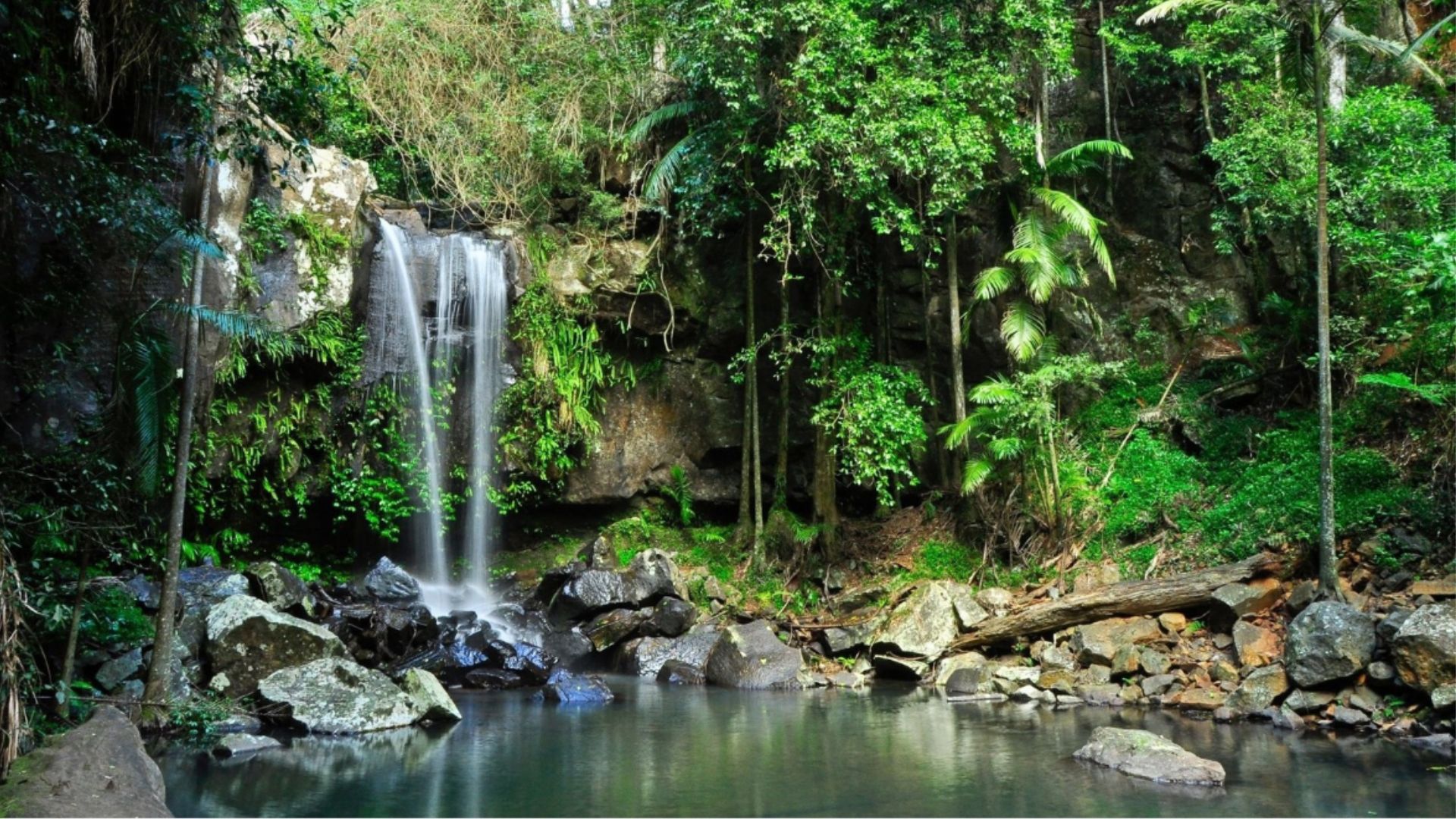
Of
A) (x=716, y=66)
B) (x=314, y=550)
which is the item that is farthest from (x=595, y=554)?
(x=716, y=66)

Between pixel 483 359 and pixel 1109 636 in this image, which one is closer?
pixel 1109 636

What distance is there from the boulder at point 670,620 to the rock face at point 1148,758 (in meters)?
6.81

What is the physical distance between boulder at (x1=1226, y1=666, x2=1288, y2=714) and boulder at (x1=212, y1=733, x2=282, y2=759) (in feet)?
28.8

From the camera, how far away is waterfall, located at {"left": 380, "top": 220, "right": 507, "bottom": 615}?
15.4 meters

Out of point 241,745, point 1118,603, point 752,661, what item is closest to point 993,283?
point 1118,603

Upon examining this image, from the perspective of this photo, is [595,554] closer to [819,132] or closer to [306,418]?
[306,418]

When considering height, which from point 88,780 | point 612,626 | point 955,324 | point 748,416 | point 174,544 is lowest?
point 612,626

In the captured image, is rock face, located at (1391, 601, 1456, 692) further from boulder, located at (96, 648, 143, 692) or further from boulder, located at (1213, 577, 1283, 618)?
boulder, located at (96, 648, 143, 692)

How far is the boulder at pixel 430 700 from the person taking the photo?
975 cm

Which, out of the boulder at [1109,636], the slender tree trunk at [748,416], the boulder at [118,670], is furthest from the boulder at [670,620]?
the boulder at [118,670]

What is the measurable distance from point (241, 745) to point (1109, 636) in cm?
893

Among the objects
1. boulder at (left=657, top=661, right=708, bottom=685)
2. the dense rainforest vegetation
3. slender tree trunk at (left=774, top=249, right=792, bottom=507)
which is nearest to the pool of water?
the dense rainforest vegetation

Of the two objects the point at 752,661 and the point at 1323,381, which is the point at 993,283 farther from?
the point at 752,661

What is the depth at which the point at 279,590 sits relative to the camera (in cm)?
1177
